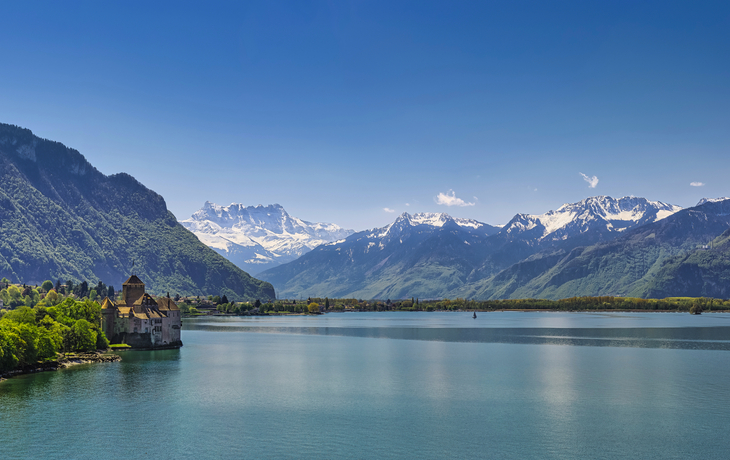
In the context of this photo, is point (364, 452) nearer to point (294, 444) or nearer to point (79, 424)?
point (294, 444)

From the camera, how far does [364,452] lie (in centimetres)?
4844

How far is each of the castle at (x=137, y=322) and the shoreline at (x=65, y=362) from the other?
12.6 m

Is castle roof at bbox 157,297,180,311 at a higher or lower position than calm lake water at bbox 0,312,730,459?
higher

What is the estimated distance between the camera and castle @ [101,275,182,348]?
12650 cm

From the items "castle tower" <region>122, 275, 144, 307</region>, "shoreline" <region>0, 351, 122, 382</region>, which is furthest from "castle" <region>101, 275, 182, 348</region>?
"shoreline" <region>0, 351, 122, 382</region>

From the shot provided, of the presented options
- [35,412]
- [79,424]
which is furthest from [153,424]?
[35,412]

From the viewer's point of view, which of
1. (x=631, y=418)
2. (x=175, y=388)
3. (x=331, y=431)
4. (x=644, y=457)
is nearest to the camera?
(x=644, y=457)

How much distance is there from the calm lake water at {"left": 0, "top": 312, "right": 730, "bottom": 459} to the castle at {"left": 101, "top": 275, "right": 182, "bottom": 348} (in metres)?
14.5

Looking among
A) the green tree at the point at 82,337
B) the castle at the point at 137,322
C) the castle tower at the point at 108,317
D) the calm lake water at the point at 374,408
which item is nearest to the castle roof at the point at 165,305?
the castle at the point at 137,322

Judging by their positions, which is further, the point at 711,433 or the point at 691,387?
the point at 691,387

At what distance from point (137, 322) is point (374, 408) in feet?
266

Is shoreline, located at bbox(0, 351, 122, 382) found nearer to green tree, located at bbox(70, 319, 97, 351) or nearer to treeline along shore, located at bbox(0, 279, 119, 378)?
treeline along shore, located at bbox(0, 279, 119, 378)

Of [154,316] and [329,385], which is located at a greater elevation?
[154,316]

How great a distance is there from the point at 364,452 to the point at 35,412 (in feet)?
121
